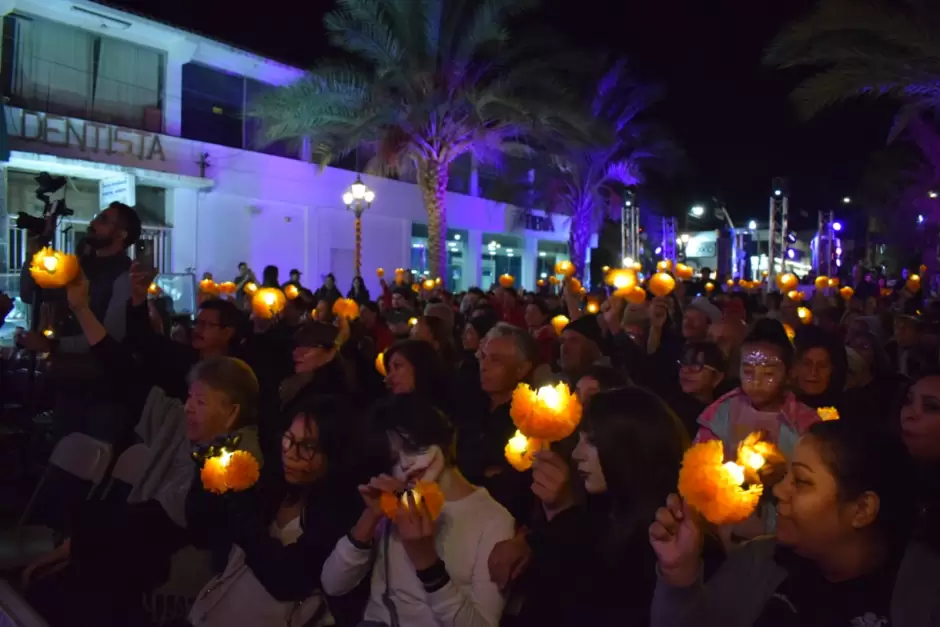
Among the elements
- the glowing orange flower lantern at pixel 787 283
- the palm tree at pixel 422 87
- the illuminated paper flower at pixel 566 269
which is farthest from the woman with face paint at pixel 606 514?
the palm tree at pixel 422 87

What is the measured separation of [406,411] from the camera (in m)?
3.03

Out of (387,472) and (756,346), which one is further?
(756,346)

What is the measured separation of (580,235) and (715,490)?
26.9 m

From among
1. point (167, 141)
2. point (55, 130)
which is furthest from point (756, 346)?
point (167, 141)

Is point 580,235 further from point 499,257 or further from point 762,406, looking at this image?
point 762,406

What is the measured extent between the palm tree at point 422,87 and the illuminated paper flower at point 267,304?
10642 mm

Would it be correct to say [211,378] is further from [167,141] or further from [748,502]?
[167,141]

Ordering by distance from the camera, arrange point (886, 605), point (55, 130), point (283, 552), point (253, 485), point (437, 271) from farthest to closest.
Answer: point (437, 271) < point (55, 130) < point (253, 485) < point (283, 552) < point (886, 605)

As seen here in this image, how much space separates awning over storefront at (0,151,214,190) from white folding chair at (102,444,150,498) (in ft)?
42.4

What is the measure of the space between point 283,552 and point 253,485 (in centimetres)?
38

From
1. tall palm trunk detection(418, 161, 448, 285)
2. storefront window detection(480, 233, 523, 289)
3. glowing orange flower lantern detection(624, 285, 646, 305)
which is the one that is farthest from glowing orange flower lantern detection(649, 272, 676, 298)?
storefront window detection(480, 233, 523, 289)

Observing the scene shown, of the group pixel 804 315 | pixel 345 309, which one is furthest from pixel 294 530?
pixel 804 315

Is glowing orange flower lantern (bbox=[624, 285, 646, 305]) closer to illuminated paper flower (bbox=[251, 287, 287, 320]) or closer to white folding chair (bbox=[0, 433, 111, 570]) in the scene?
illuminated paper flower (bbox=[251, 287, 287, 320])

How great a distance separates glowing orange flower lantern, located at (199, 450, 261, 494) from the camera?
333 cm
